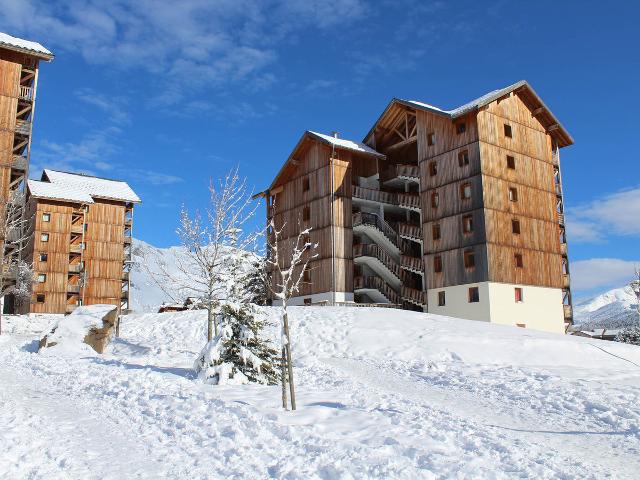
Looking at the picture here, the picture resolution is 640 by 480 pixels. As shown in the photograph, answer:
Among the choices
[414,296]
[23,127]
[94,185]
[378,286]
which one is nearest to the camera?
[414,296]

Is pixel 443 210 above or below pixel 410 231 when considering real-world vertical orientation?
above

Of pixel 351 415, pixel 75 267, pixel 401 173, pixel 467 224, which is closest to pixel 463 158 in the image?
pixel 467 224

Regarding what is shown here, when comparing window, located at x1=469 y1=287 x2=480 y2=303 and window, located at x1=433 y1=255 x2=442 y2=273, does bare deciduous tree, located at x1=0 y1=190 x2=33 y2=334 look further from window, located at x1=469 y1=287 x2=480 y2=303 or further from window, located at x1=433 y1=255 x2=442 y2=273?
window, located at x1=469 y1=287 x2=480 y2=303

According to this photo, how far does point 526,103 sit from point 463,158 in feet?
26.5

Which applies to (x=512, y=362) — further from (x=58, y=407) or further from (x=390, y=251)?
(x=390, y=251)

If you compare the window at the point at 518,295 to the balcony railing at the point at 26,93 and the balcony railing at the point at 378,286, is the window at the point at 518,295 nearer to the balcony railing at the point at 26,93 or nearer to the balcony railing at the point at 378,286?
the balcony railing at the point at 378,286

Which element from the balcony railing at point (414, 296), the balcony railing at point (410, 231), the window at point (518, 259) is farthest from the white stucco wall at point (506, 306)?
the balcony railing at point (410, 231)

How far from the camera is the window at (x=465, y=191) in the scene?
133 feet

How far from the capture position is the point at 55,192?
192 ft

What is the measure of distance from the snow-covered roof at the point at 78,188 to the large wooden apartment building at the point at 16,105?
931cm

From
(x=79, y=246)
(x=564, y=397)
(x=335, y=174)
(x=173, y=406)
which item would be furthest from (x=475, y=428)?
(x=79, y=246)

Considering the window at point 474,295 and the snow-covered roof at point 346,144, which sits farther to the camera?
the snow-covered roof at point 346,144

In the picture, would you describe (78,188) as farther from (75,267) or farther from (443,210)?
(443,210)

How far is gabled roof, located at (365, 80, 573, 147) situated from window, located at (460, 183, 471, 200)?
469cm
